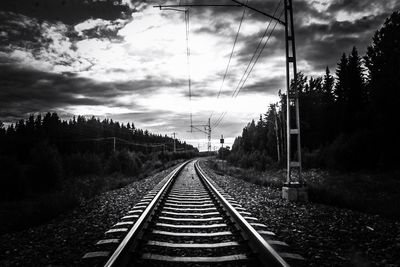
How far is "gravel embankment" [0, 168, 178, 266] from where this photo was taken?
162 inches

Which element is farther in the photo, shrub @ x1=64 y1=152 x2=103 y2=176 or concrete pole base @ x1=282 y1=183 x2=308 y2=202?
shrub @ x1=64 y1=152 x2=103 y2=176

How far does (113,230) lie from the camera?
532cm

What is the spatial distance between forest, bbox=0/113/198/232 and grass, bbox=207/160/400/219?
831 centimetres

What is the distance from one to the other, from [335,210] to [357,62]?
46.7m

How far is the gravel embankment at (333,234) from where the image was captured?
160 inches

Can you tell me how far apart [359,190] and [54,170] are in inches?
1823

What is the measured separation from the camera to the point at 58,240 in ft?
16.5

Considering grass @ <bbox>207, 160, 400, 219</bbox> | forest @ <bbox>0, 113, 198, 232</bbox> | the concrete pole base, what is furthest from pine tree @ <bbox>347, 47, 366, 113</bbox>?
the concrete pole base

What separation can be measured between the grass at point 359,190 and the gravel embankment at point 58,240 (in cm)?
684

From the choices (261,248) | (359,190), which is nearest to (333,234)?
(261,248)

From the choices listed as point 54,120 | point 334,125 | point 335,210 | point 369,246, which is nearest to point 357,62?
point 334,125

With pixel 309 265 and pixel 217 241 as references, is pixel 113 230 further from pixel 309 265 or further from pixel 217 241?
pixel 309 265

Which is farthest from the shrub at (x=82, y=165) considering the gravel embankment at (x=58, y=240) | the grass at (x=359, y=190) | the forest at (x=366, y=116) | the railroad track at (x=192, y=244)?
the railroad track at (x=192, y=244)

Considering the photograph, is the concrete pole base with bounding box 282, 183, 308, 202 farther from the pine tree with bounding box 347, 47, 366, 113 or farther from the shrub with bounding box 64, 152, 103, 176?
the shrub with bounding box 64, 152, 103, 176
